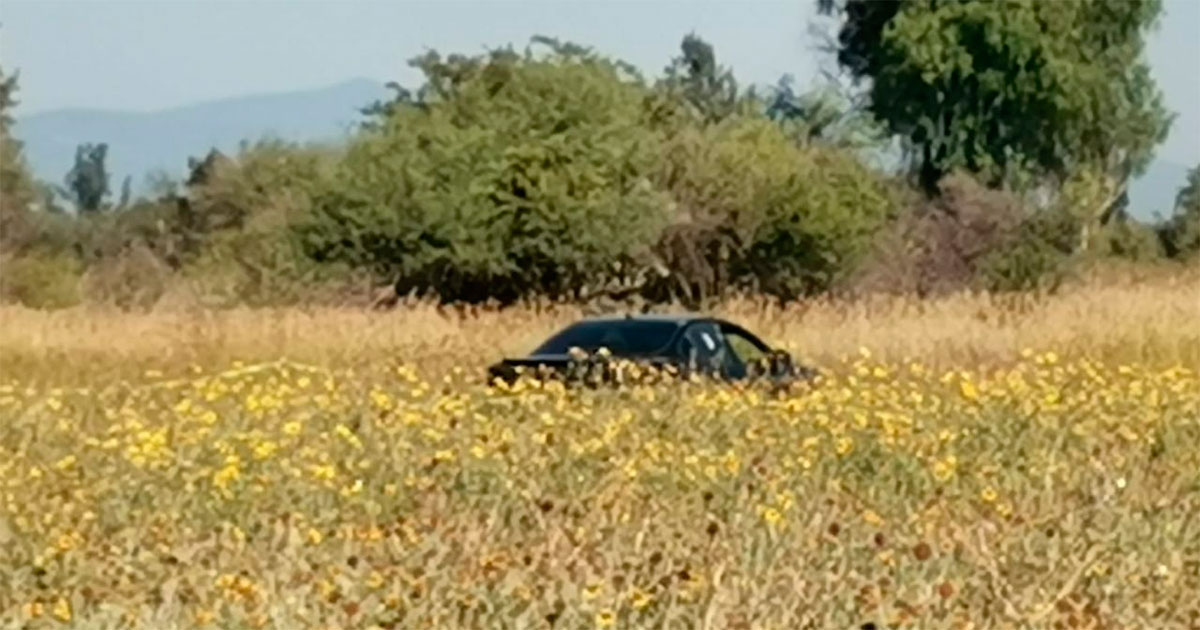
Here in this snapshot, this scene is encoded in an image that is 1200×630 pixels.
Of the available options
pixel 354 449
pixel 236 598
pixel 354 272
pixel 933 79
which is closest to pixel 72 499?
pixel 354 449

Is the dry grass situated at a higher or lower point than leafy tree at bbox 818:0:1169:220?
lower

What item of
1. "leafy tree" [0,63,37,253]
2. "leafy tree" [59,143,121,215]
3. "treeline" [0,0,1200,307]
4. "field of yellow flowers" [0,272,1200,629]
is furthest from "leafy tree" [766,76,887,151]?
"leafy tree" [59,143,121,215]

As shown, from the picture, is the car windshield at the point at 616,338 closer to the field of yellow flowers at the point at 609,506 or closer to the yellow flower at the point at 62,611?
the field of yellow flowers at the point at 609,506

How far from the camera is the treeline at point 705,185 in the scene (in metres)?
37.5

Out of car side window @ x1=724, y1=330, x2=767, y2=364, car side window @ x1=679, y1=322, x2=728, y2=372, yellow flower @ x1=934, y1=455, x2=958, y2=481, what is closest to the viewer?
yellow flower @ x1=934, y1=455, x2=958, y2=481

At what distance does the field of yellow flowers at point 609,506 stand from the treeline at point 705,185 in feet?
78.0

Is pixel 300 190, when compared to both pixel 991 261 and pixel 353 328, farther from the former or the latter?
pixel 353 328

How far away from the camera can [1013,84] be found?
184 ft

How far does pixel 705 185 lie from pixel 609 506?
32530mm

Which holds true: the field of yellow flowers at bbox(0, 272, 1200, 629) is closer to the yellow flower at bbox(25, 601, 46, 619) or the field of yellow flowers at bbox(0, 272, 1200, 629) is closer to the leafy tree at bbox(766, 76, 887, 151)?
the yellow flower at bbox(25, 601, 46, 619)

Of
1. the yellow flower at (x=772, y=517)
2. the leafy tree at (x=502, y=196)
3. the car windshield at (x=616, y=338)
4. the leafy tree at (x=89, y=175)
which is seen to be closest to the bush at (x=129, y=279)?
the leafy tree at (x=502, y=196)

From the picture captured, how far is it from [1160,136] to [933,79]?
27.1ft

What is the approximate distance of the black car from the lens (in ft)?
51.7

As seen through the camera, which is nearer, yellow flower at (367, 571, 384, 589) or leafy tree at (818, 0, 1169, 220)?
yellow flower at (367, 571, 384, 589)
